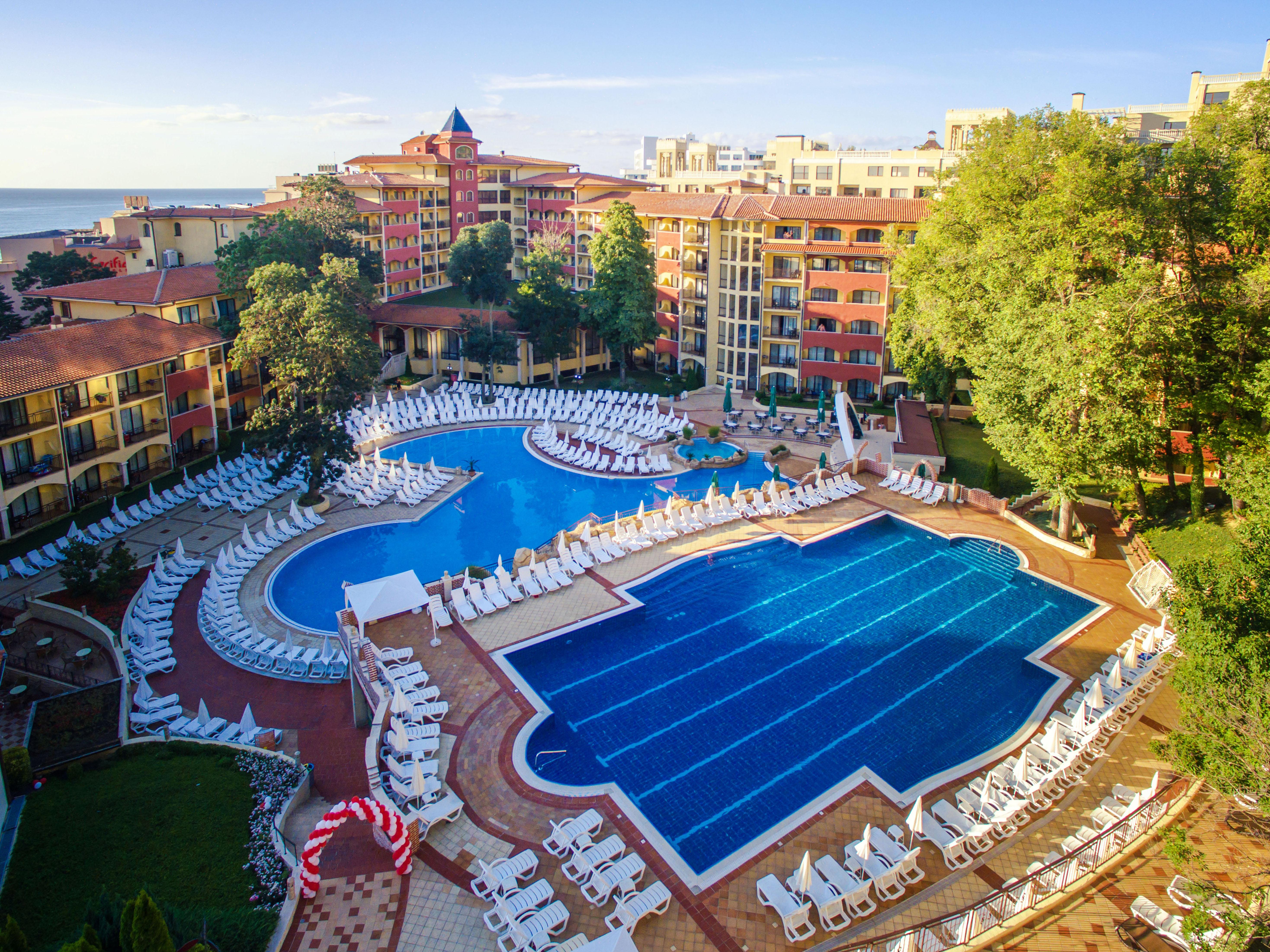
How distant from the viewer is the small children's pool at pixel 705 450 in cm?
3272

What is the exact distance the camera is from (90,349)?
93.7 feet

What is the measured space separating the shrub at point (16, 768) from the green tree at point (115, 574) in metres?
8.21

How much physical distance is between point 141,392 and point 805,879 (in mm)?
30313

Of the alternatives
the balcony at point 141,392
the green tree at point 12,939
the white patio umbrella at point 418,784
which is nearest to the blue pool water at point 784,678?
the white patio umbrella at point 418,784

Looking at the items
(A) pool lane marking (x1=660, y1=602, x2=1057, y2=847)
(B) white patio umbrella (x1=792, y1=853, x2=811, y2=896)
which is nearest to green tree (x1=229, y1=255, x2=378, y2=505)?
(A) pool lane marking (x1=660, y1=602, x2=1057, y2=847)

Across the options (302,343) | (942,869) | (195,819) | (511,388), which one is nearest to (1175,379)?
(942,869)

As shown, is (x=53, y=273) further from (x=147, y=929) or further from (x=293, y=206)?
(x=147, y=929)

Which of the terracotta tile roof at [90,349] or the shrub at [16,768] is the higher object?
the terracotta tile roof at [90,349]

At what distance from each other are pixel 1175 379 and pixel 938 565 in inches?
306

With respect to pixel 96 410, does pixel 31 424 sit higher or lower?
lower

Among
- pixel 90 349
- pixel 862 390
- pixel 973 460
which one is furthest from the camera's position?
pixel 862 390

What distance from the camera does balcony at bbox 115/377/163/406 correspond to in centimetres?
2967

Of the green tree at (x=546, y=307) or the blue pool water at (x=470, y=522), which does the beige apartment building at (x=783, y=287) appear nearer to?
the green tree at (x=546, y=307)

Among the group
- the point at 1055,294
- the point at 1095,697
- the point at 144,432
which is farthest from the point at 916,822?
the point at 144,432
